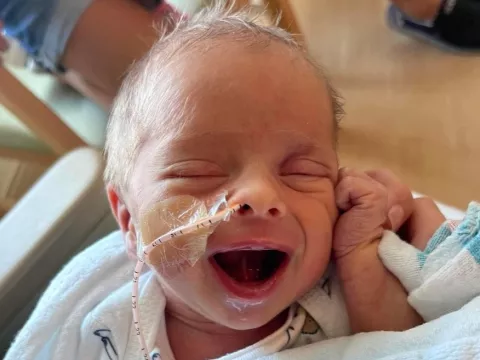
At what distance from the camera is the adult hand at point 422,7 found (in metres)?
1.83

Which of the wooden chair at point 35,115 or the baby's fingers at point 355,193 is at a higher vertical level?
the baby's fingers at point 355,193

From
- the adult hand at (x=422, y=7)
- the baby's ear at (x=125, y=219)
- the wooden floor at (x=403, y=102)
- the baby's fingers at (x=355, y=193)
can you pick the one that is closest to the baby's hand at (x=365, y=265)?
the baby's fingers at (x=355, y=193)

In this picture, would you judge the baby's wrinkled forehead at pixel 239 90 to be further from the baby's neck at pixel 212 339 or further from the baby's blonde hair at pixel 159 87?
the baby's neck at pixel 212 339

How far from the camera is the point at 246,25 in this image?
79cm

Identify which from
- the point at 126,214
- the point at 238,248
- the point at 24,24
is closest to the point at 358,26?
the point at 24,24

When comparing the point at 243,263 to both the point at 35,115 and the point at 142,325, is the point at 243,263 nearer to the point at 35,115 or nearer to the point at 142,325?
the point at 142,325

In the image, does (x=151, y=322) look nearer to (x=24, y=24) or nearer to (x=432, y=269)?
(x=432, y=269)

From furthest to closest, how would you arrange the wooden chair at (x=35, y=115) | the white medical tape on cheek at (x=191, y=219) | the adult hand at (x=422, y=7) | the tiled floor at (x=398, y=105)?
1. the adult hand at (x=422, y=7)
2. the tiled floor at (x=398, y=105)
3. the wooden chair at (x=35, y=115)
4. the white medical tape on cheek at (x=191, y=219)

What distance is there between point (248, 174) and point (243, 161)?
0.06ft

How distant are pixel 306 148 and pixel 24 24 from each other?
89 centimetres

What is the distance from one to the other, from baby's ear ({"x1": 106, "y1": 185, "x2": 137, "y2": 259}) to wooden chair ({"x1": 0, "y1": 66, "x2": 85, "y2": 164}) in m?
0.56

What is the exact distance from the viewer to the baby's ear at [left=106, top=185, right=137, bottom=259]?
2.68 ft

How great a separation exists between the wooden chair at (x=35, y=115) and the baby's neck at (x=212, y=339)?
0.68 meters

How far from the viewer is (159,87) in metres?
0.75
